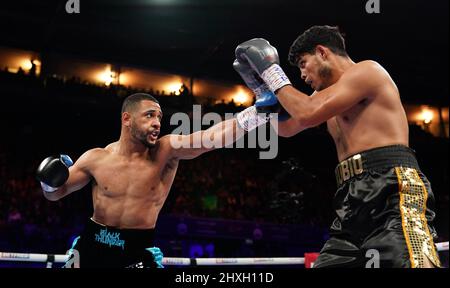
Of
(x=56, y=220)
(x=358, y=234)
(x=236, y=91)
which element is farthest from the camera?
(x=236, y=91)

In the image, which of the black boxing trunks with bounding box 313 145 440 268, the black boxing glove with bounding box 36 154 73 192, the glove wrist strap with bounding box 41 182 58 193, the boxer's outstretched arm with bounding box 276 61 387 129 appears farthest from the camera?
the glove wrist strap with bounding box 41 182 58 193

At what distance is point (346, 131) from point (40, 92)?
369 inches

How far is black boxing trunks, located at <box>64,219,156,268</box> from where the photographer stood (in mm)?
2760

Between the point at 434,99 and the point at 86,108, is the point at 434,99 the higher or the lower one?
the higher one

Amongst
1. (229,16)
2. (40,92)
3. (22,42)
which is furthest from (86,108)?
(229,16)

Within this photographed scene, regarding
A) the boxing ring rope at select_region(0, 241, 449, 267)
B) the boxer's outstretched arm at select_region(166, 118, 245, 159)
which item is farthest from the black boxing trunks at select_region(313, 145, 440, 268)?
the boxing ring rope at select_region(0, 241, 449, 267)

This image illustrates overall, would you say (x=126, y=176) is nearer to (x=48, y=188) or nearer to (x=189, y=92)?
(x=48, y=188)

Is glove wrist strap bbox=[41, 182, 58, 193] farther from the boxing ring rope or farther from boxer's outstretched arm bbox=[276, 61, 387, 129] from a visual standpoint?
boxer's outstretched arm bbox=[276, 61, 387, 129]

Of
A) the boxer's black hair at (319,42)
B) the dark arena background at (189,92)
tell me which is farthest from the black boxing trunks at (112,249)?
the dark arena background at (189,92)

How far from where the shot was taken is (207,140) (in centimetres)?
304

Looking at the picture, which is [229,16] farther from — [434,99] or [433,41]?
[434,99]

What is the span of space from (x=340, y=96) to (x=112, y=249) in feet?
5.32

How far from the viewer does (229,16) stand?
10531 mm

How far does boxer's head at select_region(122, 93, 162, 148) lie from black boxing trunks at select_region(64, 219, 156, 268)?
61cm
